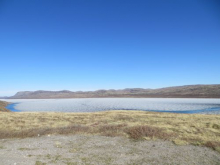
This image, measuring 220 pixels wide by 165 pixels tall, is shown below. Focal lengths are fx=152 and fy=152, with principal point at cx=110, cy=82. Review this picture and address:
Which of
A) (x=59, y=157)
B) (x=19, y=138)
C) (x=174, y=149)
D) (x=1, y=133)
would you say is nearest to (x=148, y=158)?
(x=174, y=149)

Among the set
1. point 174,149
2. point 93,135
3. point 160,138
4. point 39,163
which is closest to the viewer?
point 39,163

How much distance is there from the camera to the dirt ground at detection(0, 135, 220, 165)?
26.9 ft

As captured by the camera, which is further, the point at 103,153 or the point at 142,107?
the point at 142,107

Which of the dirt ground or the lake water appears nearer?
the dirt ground

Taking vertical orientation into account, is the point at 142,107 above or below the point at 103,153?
below

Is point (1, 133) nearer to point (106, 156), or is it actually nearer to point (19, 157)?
point (19, 157)

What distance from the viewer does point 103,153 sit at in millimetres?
9453

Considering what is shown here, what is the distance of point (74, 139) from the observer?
12.6 metres

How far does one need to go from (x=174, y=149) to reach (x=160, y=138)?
2368 mm

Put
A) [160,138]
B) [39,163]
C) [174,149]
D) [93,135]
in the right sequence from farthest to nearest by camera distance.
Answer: [93,135] < [160,138] < [174,149] < [39,163]

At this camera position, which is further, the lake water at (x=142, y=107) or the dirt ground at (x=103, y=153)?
the lake water at (x=142, y=107)

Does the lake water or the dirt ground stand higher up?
the dirt ground

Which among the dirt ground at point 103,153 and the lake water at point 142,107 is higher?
the dirt ground at point 103,153

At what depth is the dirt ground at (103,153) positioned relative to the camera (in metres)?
8.20
